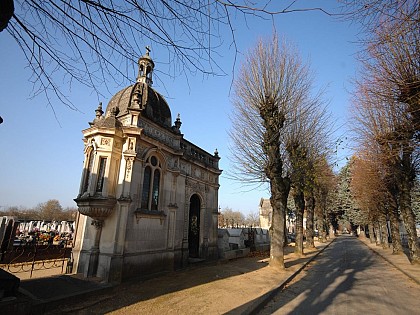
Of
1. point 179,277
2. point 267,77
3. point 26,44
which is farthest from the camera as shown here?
point 267,77

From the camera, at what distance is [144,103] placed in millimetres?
12625

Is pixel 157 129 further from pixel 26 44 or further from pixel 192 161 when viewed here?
pixel 26 44

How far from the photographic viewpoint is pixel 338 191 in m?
47.5

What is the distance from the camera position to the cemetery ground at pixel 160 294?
6.41 metres

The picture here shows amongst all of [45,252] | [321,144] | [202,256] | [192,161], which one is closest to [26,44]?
[192,161]

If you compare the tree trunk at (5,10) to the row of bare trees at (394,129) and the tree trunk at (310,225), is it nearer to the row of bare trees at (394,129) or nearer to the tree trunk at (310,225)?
the row of bare trees at (394,129)

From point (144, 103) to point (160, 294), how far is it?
882 cm

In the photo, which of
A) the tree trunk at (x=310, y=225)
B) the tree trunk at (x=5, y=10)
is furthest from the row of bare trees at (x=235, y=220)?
the tree trunk at (x=5, y=10)

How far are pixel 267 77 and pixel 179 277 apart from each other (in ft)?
35.1

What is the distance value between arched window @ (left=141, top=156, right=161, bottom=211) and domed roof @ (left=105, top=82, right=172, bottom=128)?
2.11 m

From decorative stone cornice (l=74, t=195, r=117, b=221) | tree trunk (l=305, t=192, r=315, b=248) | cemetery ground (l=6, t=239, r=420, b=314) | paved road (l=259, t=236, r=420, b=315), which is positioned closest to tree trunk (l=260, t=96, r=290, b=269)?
paved road (l=259, t=236, r=420, b=315)

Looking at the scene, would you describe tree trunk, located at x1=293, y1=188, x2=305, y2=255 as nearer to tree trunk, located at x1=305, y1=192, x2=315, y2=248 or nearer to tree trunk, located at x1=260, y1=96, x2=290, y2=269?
tree trunk, located at x1=305, y1=192, x2=315, y2=248

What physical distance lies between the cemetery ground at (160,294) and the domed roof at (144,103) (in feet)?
23.3

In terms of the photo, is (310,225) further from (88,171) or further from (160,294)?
(88,171)
